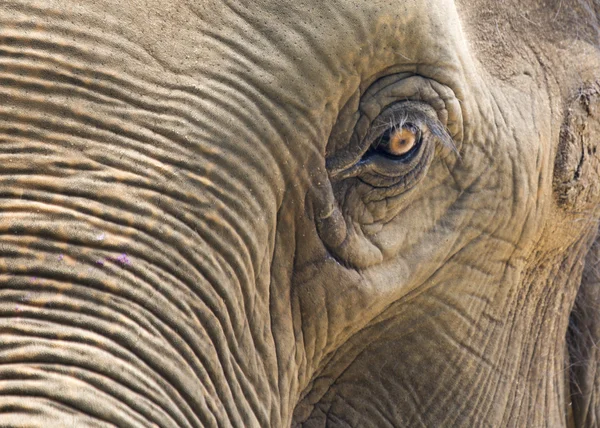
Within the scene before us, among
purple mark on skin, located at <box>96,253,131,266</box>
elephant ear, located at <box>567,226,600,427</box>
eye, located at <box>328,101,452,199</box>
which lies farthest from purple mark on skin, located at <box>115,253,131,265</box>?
elephant ear, located at <box>567,226,600,427</box>

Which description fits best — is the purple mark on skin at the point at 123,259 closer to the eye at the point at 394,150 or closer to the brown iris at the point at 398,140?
the eye at the point at 394,150

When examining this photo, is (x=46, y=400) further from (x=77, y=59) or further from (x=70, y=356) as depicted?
(x=77, y=59)

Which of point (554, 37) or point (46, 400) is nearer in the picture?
point (46, 400)

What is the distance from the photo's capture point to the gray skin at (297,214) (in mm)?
Result: 2086

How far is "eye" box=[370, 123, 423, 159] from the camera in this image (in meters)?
2.63

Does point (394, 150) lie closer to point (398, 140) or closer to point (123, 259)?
point (398, 140)

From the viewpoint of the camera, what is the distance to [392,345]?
291 cm

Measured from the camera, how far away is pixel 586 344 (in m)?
3.42

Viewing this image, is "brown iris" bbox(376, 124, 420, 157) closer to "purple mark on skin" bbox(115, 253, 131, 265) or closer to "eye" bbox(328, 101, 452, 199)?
"eye" bbox(328, 101, 452, 199)

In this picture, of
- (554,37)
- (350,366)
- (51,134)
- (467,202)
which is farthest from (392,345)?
(51,134)

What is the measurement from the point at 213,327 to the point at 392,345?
0.75 m

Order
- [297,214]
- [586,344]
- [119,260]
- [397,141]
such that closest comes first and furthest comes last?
1. [119,260]
2. [297,214]
3. [397,141]
4. [586,344]

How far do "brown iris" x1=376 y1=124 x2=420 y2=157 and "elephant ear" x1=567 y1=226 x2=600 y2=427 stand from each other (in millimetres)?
1001

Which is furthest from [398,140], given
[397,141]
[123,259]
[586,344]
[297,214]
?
[586,344]
